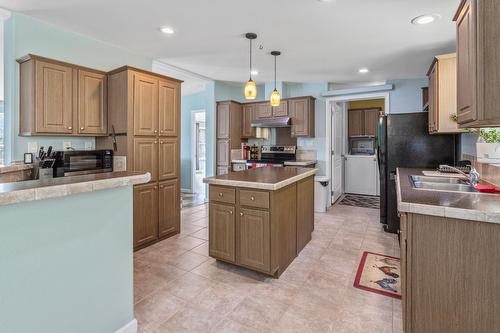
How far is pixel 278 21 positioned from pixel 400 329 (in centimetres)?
286

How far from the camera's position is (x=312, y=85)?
5.43 m

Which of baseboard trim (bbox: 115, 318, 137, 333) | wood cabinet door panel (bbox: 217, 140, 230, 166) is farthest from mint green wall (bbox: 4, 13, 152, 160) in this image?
wood cabinet door panel (bbox: 217, 140, 230, 166)

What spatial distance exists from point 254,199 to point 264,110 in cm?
341

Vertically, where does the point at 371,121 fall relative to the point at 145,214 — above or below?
above

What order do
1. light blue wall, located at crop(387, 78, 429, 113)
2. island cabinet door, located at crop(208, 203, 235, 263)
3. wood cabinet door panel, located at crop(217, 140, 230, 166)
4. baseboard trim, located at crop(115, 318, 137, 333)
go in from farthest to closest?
wood cabinet door panel, located at crop(217, 140, 230, 166)
light blue wall, located at crop(387, 78, 429, 113)
island cabinet door, located at crop(208, 203, 235, 263)
baseboard trim, located at crop(115, 318, 137, 333)

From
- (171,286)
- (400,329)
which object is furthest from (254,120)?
(400,329)

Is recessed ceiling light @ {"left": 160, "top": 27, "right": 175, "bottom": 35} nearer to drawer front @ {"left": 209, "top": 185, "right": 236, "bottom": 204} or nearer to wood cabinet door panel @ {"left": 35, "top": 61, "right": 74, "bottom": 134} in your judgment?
wood cabinet door panel @ {"left": 35, "top": 61, "right": 74, "bottom": 134}

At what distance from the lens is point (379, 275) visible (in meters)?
2.58

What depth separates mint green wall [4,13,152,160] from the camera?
8.82 ft

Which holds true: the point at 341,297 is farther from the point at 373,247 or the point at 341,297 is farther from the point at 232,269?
the point at 373,247

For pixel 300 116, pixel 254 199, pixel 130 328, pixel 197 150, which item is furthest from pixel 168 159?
pixel 197 150

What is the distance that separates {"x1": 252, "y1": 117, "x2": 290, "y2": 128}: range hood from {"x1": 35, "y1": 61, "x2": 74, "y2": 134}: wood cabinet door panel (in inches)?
129

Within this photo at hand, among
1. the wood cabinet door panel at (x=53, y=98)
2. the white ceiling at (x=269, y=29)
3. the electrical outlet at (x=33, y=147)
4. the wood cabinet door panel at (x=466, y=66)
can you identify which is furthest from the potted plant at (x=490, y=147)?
the electrical outlet at (x=33, y=147)

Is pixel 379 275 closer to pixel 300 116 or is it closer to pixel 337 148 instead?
pixel 300 116
